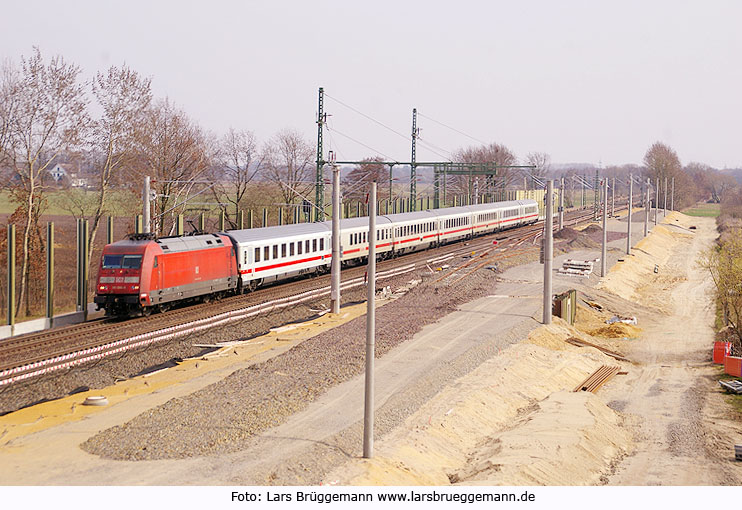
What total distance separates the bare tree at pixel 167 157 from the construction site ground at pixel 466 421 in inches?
1085

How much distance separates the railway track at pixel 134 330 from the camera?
77.9ft

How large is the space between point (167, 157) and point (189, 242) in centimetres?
2939

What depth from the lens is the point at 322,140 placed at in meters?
61.0

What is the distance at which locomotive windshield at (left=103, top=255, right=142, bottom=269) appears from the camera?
30.4 m

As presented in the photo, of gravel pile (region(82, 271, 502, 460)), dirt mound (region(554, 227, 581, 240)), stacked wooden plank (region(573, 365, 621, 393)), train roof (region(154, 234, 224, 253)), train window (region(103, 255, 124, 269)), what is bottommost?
stacked wooden plank (region(573, 365, 621, 393))

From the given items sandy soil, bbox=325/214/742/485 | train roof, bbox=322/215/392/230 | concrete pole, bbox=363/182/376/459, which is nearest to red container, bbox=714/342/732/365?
sandy soil, bbox=325/214/742/485

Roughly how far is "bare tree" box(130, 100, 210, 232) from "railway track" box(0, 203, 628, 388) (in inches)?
686

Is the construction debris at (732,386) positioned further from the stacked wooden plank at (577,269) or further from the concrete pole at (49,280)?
the concrete pole at (49,280)

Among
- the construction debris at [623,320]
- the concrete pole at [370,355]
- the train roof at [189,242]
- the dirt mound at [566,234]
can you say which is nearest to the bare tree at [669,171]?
the dirt mound at [566,234]

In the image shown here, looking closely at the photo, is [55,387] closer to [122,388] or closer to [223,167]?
[122,388]

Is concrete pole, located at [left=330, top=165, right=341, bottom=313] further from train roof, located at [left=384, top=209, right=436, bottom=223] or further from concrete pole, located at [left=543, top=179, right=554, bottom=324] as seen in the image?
train roof, located at [left=384, top=209, right=436, bottom=223]

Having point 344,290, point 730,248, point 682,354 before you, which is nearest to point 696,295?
point 730,248

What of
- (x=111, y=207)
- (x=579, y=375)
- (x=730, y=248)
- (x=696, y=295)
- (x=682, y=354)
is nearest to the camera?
(x=579, y=375)
